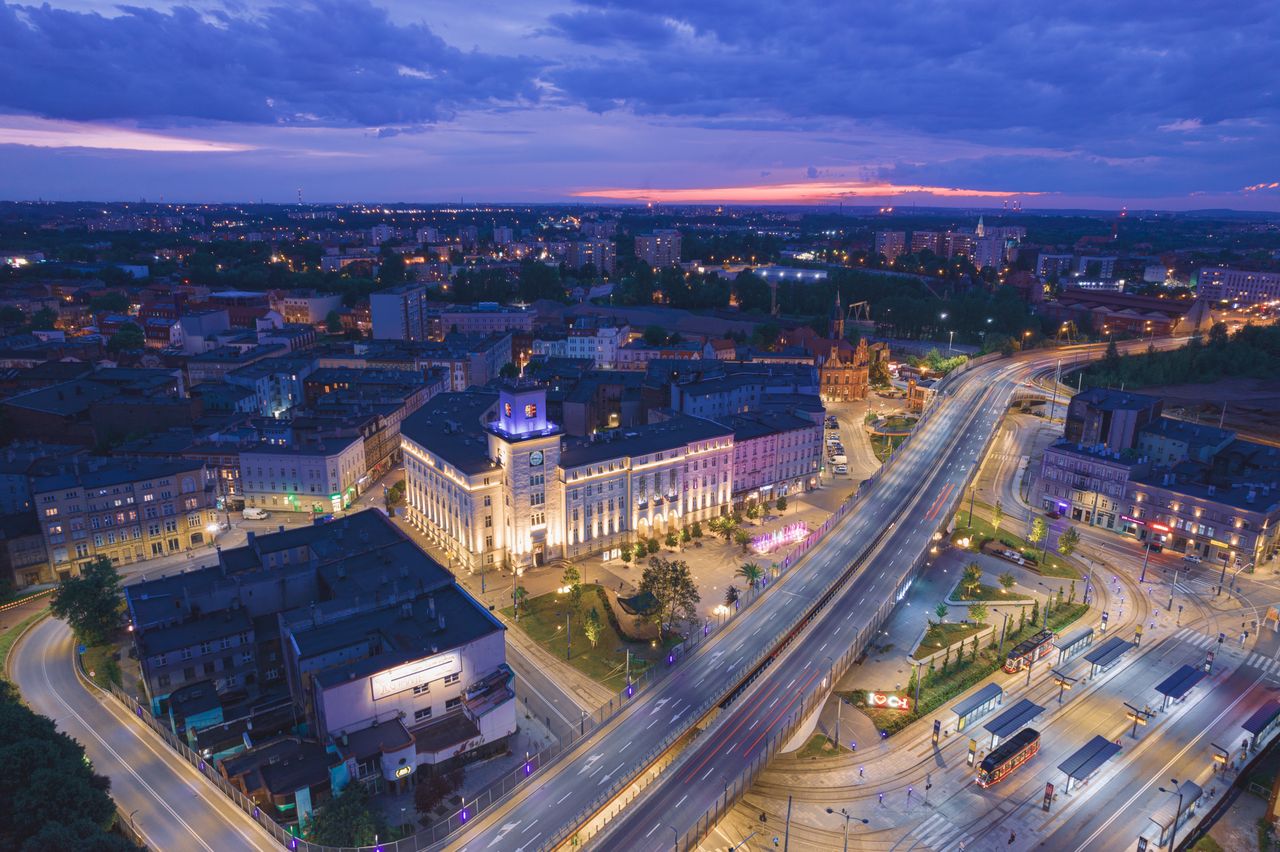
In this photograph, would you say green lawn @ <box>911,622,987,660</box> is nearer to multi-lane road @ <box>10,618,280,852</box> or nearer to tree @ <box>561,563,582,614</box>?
tree @ <box>561,563,582,614</box>

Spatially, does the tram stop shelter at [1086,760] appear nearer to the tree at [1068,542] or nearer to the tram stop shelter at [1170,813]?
the tram stop shelter at [1170,813]

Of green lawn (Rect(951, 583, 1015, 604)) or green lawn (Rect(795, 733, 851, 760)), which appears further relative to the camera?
green lawn (Rect(951, 583, 1015, 604))

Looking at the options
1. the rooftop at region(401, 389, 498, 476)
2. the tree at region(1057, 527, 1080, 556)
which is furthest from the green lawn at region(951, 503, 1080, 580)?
the rooftop at region(401, 389, 498, 476)

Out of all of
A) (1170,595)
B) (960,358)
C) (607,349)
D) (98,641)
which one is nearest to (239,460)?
(98,641)

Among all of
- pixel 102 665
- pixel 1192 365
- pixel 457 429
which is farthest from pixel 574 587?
pixel 1192 365

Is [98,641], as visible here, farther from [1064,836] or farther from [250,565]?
[1064,836]
